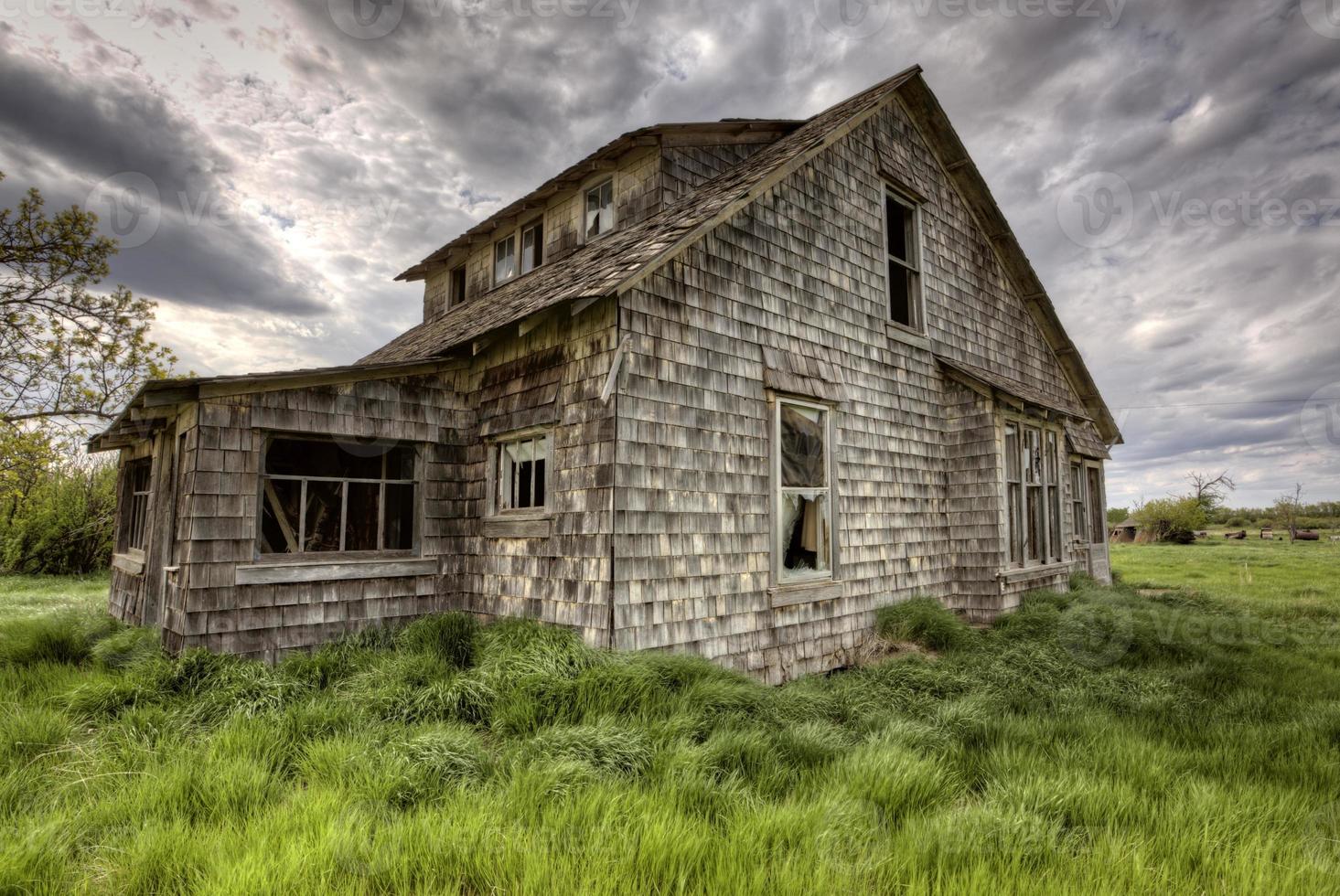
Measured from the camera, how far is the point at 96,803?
11.5 ft

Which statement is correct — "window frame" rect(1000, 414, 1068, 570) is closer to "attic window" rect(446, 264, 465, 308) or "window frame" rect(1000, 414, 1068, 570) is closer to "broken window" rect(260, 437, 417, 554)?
"broken window" rect(260, 437, 417, 554)

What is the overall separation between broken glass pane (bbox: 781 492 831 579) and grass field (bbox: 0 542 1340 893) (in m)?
1.40

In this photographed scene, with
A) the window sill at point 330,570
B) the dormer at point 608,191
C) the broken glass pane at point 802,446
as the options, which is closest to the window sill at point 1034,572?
the broken glass pane at point 802,446

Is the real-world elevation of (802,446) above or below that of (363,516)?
above

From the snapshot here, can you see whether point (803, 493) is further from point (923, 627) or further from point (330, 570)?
point (330, 570)

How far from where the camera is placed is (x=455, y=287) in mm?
14594

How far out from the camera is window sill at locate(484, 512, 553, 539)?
6852 millimetres

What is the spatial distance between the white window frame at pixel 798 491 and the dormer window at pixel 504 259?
6741 mm

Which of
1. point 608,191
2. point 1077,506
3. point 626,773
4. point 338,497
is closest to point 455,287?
point 608,191

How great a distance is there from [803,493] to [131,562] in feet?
29.4

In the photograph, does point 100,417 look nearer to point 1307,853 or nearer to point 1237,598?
point 1307,853

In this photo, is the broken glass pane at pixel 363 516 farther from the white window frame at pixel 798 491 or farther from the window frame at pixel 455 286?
the window frame at pixel 455 286

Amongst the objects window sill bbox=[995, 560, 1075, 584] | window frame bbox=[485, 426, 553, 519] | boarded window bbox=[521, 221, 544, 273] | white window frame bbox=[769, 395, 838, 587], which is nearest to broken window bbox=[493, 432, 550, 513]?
window frame bbox=[485, 426, 553, 519]

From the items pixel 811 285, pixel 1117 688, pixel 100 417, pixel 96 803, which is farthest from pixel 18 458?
pixel 1117 688
